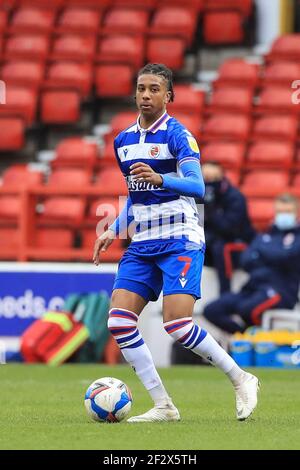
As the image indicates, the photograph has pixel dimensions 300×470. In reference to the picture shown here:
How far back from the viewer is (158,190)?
296 inches

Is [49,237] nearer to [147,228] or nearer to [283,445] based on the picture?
[147,228]

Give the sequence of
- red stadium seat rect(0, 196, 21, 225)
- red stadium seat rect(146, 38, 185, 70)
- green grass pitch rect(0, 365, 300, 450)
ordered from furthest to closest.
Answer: red stadium seat rect(146, 38, 185, 70), red stadium seat rect(0, 196, 21, 225), green grass pitch rect(0, 365, 300, 450)

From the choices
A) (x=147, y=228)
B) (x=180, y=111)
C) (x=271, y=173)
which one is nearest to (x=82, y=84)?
(x=180, y=111)

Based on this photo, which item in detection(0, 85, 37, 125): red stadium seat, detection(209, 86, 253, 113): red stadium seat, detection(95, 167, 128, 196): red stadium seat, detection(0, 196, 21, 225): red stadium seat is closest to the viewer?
detection(0, 196, 21, 225): red stadium seat

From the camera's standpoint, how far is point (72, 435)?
666 cm

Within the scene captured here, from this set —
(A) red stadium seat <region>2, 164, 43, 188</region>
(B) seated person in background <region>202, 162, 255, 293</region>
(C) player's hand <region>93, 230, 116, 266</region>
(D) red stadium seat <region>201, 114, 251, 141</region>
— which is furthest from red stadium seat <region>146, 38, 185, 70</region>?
(C) player's hand <region>93, 230, 116, 266</region>

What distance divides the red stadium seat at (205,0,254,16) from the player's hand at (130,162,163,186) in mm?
12131

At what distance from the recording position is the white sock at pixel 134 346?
741 cm

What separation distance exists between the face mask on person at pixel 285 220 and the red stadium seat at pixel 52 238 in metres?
2.88

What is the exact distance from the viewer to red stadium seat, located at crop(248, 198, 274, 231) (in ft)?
47.2

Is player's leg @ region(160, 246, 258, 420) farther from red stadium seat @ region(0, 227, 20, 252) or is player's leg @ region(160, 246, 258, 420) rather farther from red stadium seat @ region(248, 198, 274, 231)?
red stadium seat @ region(0, 227, 20, 252)

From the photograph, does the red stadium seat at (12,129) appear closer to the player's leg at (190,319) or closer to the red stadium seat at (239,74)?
the red stadium seat at (239,74)

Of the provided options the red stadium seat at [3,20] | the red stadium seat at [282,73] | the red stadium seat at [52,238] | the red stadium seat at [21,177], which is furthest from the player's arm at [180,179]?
the red stadium seat at [3,20]

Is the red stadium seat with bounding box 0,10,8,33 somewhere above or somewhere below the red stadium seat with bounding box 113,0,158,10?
below
